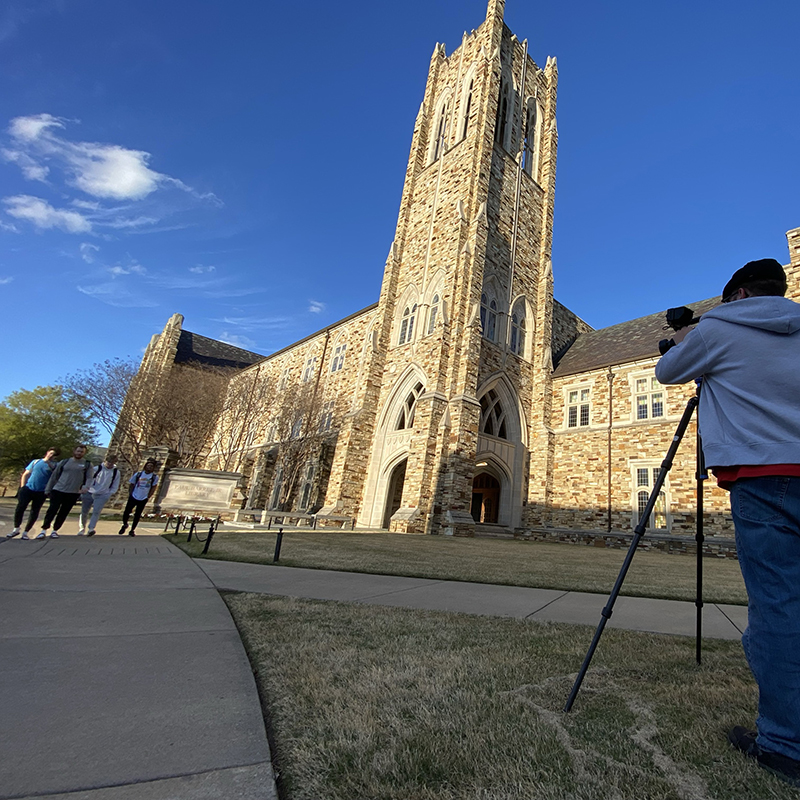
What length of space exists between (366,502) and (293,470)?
6.90 meters

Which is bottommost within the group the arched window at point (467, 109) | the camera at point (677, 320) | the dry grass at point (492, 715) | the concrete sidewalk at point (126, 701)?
the concrete sidewalk at point (126, 701)

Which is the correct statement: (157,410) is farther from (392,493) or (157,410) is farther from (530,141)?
(530,141)

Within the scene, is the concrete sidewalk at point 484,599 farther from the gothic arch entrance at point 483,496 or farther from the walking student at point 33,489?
the gothic arch entrance at point 483,496

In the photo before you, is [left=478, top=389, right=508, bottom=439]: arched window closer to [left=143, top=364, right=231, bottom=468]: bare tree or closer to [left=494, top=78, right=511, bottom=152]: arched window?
[left=494, top=78, right=511, bottom=152]: arched window

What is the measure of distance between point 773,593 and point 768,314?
1162 mm

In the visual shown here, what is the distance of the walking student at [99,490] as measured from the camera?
9547mm

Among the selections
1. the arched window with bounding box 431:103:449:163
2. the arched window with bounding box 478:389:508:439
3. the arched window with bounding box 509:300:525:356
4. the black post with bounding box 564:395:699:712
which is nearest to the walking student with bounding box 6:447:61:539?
the black post with bounding box 564:395:699:712

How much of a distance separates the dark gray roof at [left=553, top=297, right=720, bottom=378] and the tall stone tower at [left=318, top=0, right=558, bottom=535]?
1850 millimetres

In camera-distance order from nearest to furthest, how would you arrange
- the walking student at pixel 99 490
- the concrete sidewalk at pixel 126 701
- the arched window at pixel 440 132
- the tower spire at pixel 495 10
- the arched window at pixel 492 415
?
the concrete sidewalk at pixel 126 701 < the walking student at pixel 99 490 < the arched window at pixel 492 415 < the tower spire at pixel 495 10 < the arched window at pixel 440 132

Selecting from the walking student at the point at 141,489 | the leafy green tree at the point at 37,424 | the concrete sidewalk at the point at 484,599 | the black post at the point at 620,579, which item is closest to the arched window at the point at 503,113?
the walking student at the point at 141,489

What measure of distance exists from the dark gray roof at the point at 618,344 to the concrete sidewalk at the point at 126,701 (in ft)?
67.5

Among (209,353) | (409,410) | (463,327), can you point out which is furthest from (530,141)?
(209,353)

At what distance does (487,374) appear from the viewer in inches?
796

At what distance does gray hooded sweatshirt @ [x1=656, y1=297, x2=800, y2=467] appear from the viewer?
188 centimetres
